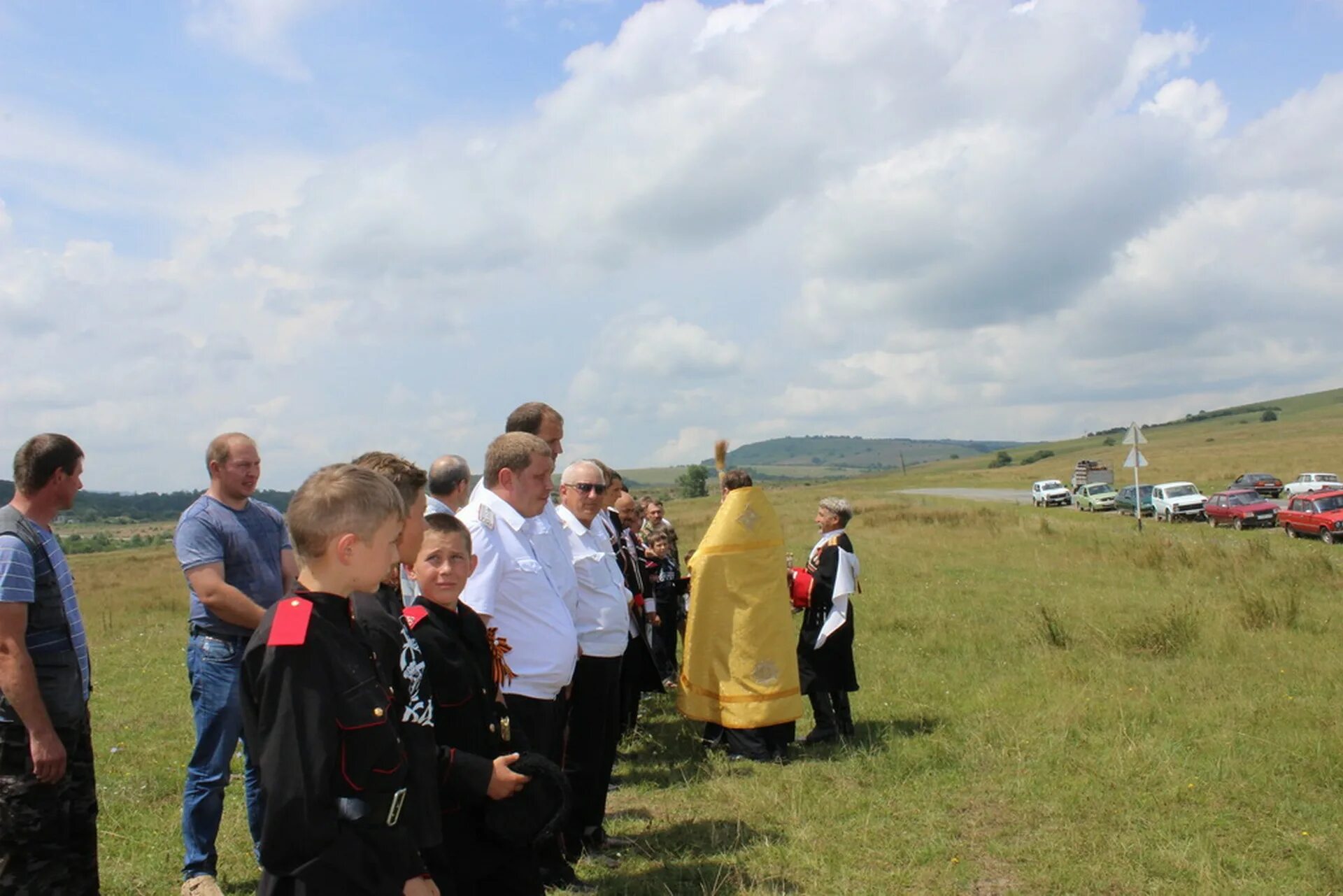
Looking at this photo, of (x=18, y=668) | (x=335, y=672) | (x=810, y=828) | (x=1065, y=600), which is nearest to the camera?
(x=335, y=672)

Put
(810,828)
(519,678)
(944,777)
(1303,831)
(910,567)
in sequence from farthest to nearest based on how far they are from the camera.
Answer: (910,567) < (944,777) < (810,828) < (1303,831) < (519,678)

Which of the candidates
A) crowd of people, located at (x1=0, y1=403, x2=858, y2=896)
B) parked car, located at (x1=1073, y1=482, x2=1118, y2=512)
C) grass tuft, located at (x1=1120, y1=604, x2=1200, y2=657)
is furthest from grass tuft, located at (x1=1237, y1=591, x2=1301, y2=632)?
parked car, located at (x1=1073, y1=482, x2=1118, y2=512)

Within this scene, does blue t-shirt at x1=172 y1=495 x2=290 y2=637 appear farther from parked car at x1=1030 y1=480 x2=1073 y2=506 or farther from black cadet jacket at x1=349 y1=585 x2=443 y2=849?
parked car at x1=1030 y1=480 x2=1073 y2=506

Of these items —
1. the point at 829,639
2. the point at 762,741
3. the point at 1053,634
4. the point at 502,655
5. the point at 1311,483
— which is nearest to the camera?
the point at 502,655

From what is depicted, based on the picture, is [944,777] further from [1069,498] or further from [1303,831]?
[1069,498]

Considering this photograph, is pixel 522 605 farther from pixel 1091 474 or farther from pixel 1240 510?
pixel 1091 474

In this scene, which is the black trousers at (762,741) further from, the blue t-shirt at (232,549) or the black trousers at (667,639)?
the blue t-shirt at (232,549)

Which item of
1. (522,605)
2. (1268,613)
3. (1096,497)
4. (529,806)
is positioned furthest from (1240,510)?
(529,806)

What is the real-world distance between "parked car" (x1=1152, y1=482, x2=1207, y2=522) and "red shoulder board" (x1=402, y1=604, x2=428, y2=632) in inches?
1481

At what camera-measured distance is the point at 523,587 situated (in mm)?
3832

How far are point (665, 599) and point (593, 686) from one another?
440 centimetres

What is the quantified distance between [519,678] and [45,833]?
175cm

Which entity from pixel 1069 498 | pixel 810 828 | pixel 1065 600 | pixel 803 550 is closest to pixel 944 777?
pixel 810 828

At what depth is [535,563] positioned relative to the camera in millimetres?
3859
